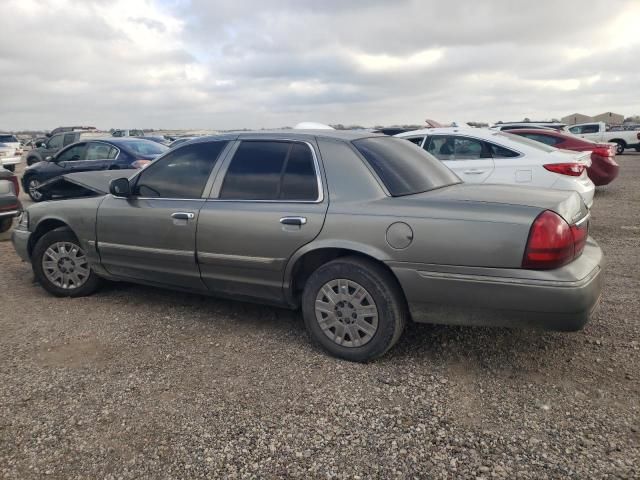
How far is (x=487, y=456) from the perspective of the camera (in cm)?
233

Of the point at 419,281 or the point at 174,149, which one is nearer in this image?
the point at 419,281

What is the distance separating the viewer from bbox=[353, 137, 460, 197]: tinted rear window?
3301 mm

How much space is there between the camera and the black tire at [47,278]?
455 cm

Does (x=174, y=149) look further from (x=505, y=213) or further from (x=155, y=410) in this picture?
(x=505, y=213)

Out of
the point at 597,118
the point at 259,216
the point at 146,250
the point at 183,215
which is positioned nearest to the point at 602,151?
the point at 259,216

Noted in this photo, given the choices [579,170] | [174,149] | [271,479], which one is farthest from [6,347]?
[579,170]

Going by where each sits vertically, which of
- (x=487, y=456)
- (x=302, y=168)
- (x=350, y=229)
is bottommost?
(x=487, y=456)

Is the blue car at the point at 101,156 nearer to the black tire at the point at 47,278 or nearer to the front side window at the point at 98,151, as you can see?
the front side window at the point at 98,151

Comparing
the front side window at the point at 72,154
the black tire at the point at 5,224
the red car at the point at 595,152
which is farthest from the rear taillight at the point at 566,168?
the front side window at the point at 72,154

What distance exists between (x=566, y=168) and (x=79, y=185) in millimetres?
6113

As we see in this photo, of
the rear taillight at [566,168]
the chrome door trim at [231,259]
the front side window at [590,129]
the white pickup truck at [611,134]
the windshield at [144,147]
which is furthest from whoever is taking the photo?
the front side window at [590,129]

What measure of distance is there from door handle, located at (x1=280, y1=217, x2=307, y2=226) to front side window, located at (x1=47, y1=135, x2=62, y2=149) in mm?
17410

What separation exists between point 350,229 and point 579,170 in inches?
204

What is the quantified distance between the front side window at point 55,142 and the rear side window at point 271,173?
16.8 m
